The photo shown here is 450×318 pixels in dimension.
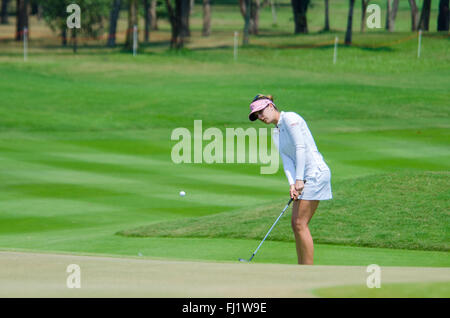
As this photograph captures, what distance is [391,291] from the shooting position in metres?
6.00

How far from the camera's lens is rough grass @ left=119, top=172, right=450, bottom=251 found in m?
11.6

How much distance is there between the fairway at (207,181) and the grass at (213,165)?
0.05m

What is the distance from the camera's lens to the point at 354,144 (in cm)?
2517

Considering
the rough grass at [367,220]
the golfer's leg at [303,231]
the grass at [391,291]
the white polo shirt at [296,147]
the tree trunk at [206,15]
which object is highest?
the white polo shirt at [296,147]

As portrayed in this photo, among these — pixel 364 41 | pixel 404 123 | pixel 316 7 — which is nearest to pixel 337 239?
pixel 404 123

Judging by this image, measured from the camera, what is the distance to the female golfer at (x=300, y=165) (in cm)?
902

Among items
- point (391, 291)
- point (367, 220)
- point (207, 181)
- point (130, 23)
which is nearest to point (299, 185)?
point (391, 291)

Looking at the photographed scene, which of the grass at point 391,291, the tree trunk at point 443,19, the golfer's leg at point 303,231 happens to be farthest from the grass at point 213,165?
the tree trunk at point 443,19

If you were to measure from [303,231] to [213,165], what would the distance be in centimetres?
1151

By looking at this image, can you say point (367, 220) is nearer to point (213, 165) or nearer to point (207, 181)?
point (207, 181)

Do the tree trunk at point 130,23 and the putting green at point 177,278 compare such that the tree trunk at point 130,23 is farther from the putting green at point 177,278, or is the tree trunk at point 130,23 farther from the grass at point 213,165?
the putting green at point 177,278

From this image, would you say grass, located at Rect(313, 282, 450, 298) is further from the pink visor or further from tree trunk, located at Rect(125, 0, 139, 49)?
tree trunk, located at Rect(125, 0, 139, 49)

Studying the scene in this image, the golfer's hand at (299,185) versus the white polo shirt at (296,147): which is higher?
the white polo shirt at (296,147)
